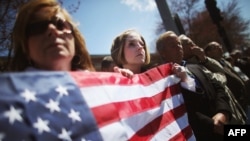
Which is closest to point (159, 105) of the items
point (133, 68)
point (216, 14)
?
point (133, 68)

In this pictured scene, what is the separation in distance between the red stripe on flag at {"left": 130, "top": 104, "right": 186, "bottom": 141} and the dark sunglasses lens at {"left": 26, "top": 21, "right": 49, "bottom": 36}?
34.6 inches

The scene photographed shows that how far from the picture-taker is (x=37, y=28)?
158 centimetres

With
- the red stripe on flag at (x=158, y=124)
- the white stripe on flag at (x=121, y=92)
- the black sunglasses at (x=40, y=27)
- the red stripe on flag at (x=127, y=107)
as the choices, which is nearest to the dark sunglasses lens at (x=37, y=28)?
the black sunglasses at (x=40, y=27)

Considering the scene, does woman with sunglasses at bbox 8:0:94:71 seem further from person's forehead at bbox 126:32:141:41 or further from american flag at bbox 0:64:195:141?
person's forehead at bbox 126:32:141:41

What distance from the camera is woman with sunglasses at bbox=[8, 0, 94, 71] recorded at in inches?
61.8

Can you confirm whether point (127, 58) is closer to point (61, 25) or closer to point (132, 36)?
point (132, 36)

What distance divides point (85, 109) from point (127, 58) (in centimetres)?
119

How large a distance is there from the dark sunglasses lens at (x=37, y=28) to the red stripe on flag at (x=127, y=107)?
519 mm

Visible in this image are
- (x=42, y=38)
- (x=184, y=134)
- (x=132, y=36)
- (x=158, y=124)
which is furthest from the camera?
(x=132, y=36)

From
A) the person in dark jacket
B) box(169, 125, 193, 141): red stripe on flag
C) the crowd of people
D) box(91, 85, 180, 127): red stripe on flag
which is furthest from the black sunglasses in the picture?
the person in dark jacket

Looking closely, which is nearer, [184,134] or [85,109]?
[85,109]

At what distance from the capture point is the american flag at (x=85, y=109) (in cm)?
131

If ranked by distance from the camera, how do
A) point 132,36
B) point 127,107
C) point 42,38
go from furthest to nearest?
point 132,36, point 127,107, point 42,38

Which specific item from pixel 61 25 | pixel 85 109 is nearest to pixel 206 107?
pixel 85 109
